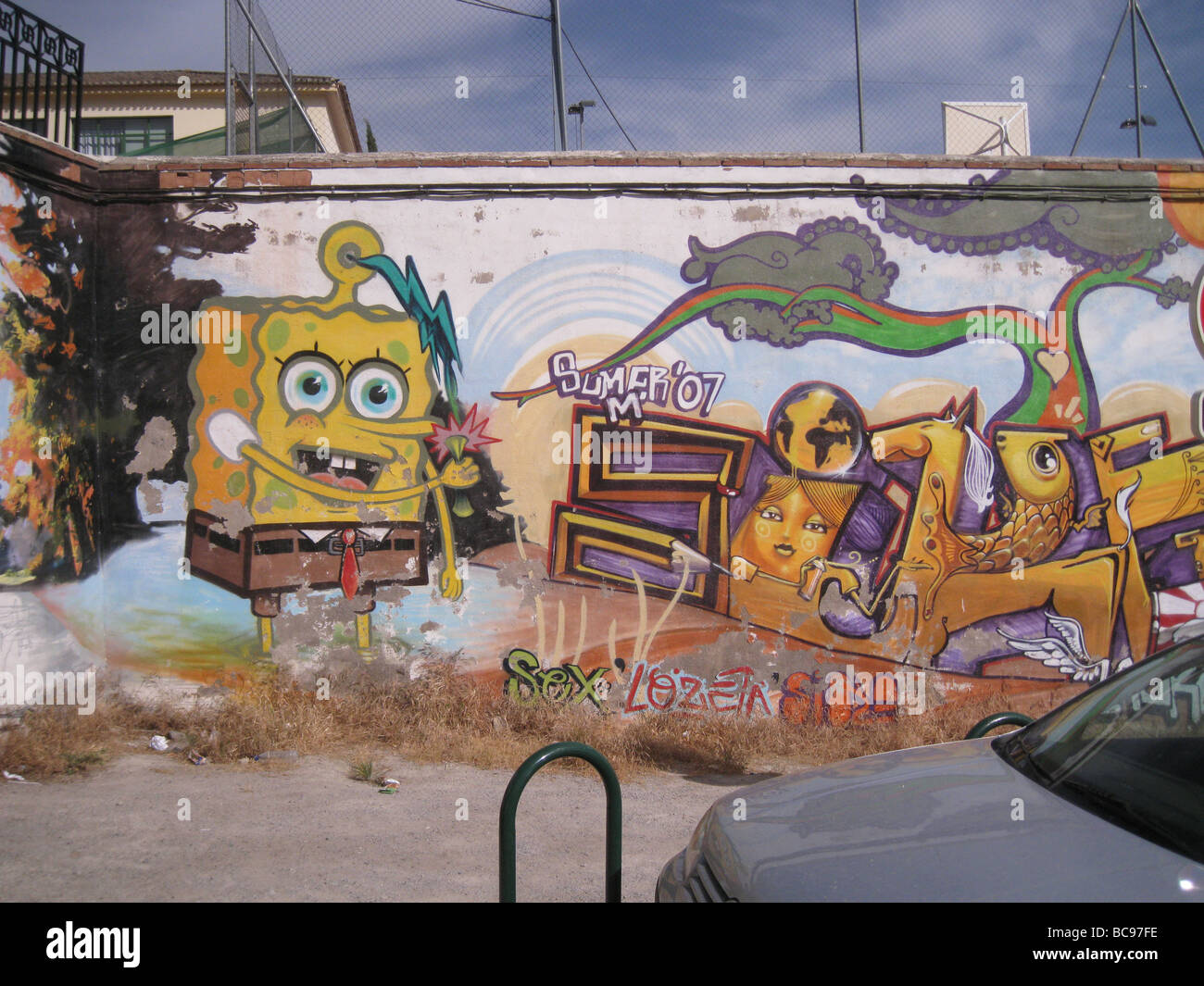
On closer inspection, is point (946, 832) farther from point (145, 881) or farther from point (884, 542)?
point (884, 542)

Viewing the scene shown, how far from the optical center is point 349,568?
7.10 metres

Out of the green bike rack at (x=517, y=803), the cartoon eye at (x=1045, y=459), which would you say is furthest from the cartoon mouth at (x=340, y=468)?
the cartoon eye at (x=1045, y=459)

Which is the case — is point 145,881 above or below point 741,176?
below

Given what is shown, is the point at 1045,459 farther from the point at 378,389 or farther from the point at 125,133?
the point at 125,133

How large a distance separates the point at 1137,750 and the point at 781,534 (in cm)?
420

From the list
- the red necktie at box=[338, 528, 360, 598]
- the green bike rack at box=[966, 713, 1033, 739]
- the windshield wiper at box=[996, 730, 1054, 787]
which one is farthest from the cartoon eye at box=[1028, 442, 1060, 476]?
the red necktie at box=[338, 528, 360, 598]

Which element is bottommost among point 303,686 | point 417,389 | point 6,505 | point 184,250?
point 303,686

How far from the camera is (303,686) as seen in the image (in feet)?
23.1

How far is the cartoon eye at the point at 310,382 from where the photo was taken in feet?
23.3

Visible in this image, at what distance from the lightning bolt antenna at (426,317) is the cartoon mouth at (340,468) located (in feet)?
2.73

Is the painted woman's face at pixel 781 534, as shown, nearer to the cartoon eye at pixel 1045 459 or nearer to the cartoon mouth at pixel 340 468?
the cartoon eye at pixel 1045 459

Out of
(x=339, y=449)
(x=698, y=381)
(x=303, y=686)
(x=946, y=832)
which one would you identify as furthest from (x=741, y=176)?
(x=946, y=832)

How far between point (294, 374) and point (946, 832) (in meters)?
5.94

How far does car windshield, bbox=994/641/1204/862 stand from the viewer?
8.66 ft
